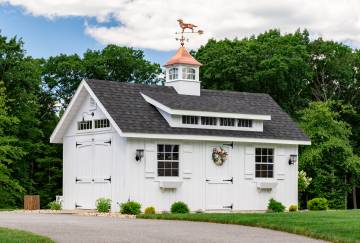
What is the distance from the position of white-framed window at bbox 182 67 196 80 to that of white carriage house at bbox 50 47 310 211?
4cm

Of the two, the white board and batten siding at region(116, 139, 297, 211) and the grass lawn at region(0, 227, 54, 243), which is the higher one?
the white board and batten siding at region(116, 139, 297, 211)

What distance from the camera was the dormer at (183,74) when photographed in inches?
1356

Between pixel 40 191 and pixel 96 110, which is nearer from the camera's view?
pixel 96 110

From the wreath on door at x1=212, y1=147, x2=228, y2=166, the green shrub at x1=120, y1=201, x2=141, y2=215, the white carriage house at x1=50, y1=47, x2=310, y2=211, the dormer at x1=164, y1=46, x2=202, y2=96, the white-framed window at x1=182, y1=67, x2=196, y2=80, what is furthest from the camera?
the white-framed window at x1=182, y1=67, x2=196, y2=80

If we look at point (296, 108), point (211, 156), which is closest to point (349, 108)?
point (296, 108)

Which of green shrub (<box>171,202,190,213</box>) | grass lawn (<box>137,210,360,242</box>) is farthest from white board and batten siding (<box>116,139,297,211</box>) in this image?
grass lawn (<box>137,210,360,242</box>)

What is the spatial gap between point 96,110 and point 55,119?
63.4 ft

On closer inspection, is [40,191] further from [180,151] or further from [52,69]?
[180,151]

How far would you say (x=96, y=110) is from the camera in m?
31.7

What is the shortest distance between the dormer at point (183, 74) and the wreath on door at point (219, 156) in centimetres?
354

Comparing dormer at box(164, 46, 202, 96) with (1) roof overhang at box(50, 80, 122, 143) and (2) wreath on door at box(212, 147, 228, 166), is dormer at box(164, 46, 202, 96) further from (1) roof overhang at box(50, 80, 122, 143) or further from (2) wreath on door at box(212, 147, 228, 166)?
(1) roof overhang at box(50, 80, 122, 143)

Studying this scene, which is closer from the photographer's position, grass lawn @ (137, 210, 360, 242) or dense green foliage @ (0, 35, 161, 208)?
grass lawn @ (137, 210, 360, 242)

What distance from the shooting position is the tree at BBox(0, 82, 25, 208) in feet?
133

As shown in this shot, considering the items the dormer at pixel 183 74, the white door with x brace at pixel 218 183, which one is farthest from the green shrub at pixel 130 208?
the dormer at pixel 183 74
